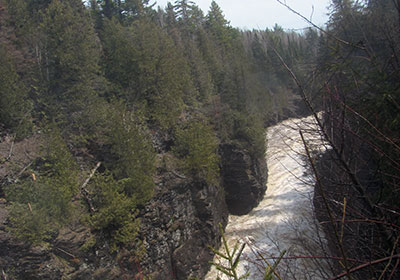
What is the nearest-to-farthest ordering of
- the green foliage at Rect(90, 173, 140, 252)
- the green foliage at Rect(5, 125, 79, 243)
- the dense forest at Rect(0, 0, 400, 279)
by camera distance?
the dense forest at Rect(0, 0, 400, 279), the green foliage at Rect(5, 125, 79, 243), the green foliage at Rect(90, 173, 140, 252)

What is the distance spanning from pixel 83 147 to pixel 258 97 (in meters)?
17.7

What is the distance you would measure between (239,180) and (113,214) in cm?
1184

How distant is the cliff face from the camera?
9.46m

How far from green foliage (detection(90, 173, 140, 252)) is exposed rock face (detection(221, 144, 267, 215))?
34.2 ft

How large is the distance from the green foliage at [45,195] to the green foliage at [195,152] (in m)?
6.53

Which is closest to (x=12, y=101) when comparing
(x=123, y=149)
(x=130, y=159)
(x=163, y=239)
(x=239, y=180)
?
(x=123, y=149)

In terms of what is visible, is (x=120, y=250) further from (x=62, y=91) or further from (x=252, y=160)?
(x=252, y=160)

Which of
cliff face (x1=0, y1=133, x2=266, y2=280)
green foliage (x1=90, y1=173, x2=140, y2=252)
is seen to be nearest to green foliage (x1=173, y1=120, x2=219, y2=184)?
cliff face (x1=0, y1=133, x2=266, y2=280)

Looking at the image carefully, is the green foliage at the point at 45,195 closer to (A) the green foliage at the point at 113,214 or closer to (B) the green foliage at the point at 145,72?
(A) the green foliage at the point at 113,214

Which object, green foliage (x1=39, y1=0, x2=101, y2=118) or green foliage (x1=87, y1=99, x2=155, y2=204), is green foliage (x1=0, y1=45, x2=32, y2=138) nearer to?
green foliage (x1=39, y1=0, x2=101, y2=118)

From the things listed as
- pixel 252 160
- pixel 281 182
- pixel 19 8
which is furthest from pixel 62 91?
pixel 281 182

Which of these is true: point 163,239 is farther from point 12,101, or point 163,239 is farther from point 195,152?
point 12,101

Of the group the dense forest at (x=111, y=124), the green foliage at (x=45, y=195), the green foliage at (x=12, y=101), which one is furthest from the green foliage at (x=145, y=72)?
the green foliage at (x=45, y=195)

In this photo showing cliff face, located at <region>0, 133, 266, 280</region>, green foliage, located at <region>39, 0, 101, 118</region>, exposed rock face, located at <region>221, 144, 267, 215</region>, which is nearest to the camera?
cliff face, located at <region>0, 133, 266, 280</region>
